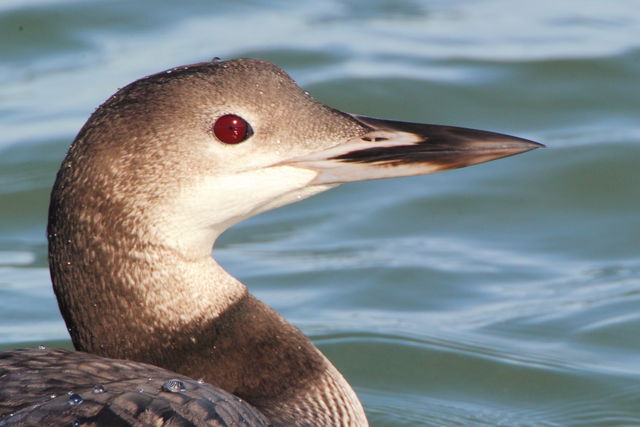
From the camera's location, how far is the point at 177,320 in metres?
3.34

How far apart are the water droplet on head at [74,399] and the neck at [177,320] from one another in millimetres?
458

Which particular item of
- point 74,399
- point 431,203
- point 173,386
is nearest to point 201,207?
point 173,386

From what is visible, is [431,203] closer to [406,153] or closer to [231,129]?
[406,153]

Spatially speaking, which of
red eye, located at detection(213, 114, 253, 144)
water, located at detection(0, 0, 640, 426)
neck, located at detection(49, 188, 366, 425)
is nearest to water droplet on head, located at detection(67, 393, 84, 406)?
neck, located at detection(49, 188, 366, 425)

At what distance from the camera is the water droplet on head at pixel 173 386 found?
2.96 m

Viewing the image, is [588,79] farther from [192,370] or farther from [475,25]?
[192,370]

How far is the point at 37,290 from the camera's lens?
550cm

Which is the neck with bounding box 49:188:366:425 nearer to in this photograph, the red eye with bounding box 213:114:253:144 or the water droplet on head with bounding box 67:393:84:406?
the red eye with bounding box 213:114:253:144


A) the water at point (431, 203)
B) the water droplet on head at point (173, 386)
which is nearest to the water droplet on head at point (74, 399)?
the water droplet on head at point (173, 386)

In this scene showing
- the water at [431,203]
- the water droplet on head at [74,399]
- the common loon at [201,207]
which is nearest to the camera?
the water droplet on head at [74,399]

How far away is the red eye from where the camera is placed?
11.0 feet

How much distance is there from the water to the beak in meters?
1.33

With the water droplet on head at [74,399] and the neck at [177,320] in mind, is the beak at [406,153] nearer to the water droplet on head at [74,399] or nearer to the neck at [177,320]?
the neck at [177,320]

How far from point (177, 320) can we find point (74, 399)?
542mm
